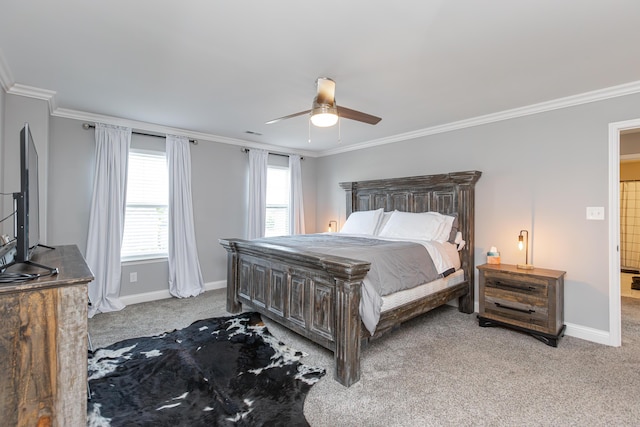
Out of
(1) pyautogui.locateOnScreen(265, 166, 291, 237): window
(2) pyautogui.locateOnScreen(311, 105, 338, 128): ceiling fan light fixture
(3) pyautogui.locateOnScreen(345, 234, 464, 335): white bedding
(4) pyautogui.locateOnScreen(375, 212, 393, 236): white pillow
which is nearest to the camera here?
(3) pyautogui.locateOnScreen(345, 234, 464, 335): white bedding

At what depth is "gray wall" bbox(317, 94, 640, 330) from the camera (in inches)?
116

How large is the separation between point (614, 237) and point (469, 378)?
2.03m

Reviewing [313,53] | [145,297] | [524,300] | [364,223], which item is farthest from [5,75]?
[524,300]

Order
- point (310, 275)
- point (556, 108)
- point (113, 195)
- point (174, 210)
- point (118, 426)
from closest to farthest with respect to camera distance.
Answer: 1. point (118, 426)
2. point (310, 275)
3. point (556, 108)
4. point (113, 195)
5. point (174, 210)

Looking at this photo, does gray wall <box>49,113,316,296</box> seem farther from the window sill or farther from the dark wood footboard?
the dark wood footboard

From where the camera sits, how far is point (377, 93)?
298cm

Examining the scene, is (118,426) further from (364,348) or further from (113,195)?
(113,195)

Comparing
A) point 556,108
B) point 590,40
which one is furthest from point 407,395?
point 556,108

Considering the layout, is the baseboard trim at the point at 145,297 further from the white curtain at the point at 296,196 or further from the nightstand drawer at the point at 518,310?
the nightstand drawer at the point at 518,310

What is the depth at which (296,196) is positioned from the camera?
223 inches

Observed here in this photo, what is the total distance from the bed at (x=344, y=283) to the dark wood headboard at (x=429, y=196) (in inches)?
0.4

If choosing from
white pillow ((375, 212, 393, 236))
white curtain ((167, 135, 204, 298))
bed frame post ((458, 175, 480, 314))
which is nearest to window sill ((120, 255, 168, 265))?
white curtain ((167, 135, 204, 298))

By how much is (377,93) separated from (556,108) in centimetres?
192

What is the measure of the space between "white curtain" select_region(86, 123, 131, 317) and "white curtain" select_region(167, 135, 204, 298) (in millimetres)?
582
